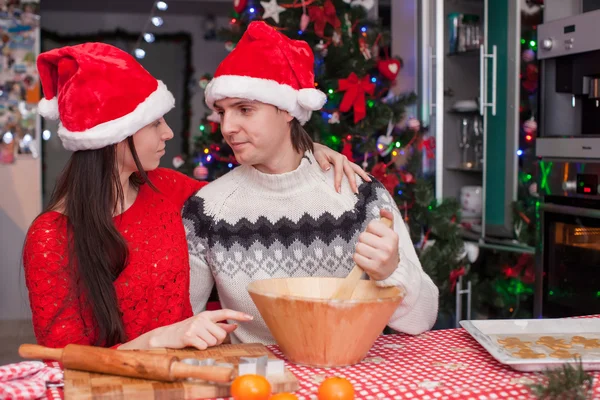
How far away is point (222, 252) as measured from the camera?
190cm

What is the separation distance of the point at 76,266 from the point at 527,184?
8.92 ft

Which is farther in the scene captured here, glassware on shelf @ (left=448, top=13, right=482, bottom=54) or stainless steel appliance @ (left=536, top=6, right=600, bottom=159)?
glassware on shelf @ (left=448, top=13, right=482, bottom=54)

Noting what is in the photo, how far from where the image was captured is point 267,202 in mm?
1944

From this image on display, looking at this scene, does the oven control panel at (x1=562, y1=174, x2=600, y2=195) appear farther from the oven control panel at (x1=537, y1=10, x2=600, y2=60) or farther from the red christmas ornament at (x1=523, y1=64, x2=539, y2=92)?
the red christmas ornament at (x1=523, y1=64, x2=539, y2=92)

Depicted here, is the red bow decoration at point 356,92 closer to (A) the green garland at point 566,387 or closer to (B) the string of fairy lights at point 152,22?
(B) the string of fairy lights at point 152,22

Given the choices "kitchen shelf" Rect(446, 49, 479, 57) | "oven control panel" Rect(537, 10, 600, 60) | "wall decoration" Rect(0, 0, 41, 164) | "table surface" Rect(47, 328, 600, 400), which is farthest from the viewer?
"wall decoration" Rect(0, 0, 41, 164)

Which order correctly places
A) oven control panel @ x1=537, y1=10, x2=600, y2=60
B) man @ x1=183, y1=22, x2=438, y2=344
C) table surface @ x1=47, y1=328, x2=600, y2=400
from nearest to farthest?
table surface @ x1=47, y1=328, x2=600, y2=400 < man @ x1=183, y1=22, x2=438, y2=344 < oven control panel @ x1=537, y1=10, x2=600, y2=60

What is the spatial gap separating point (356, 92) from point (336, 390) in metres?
2.77

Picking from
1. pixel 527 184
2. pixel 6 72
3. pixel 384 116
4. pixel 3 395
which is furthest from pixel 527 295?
pixel 6 72

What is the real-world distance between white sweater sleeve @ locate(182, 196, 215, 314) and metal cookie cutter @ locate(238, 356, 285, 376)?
0.75 meters

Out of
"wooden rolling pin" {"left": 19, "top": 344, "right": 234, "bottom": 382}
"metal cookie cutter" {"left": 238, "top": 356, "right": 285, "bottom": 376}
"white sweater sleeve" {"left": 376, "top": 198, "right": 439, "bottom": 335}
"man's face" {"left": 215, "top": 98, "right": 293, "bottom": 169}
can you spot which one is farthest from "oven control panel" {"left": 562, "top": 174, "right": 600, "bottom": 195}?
"wooden rolling pin" {"left": 19, "top": 344, "right": 234, "bottom": 382}

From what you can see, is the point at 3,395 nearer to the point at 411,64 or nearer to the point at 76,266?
the point at 76,266

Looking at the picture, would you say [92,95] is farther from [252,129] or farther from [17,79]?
[17,79]

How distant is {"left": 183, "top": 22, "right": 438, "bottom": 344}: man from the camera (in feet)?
6.16
